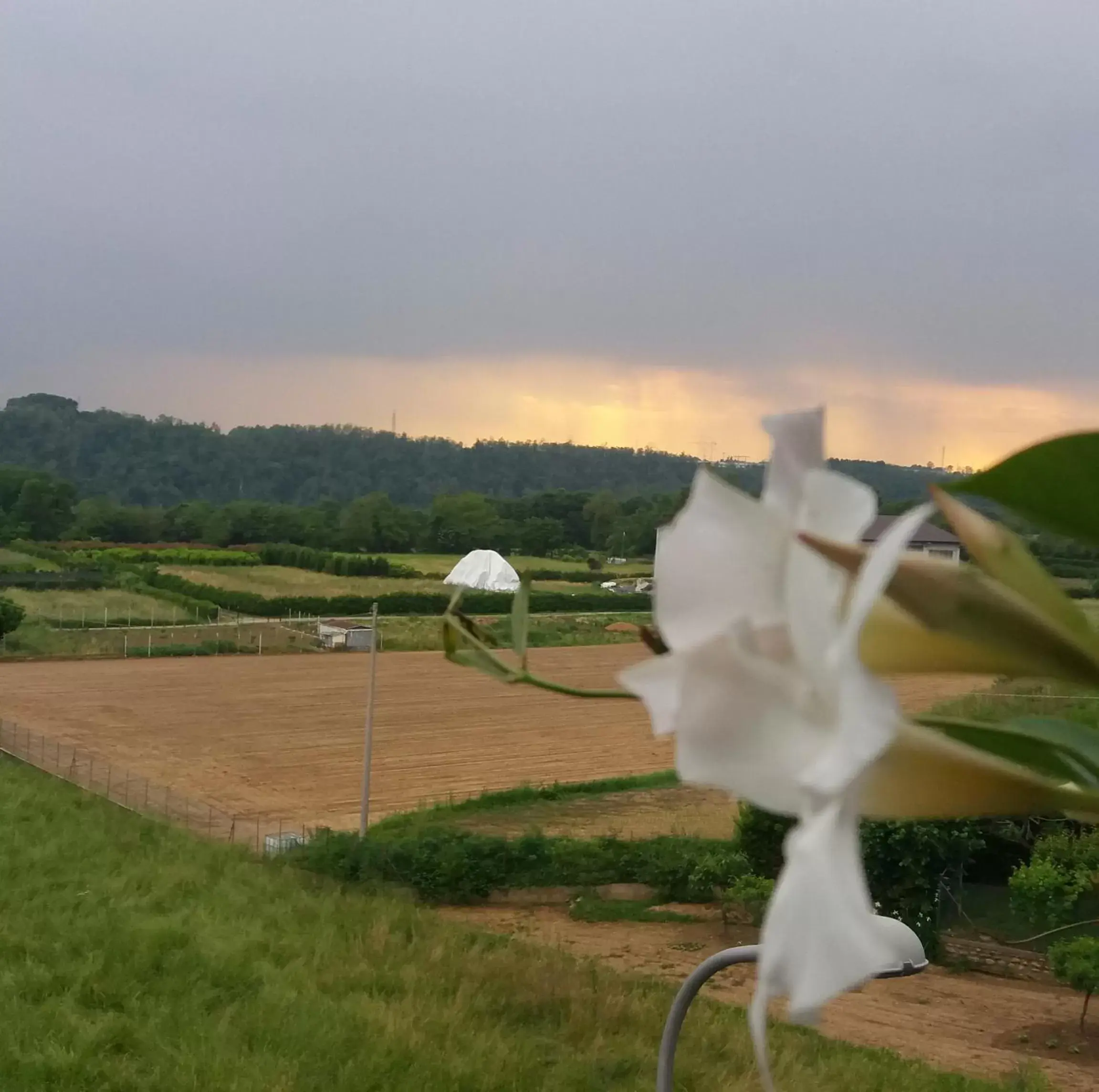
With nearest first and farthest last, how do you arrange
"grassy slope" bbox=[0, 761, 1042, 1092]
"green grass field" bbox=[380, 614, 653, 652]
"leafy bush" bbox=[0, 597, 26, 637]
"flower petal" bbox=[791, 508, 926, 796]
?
1. "flower petal" bbox=[791, 508, 926, 796]
2. "grassy slope" bbox=[0, 761, 1042, 1092]
3. "leafy bush" bbox=[0, 597, 26, 637]
4. "green grass field" bbox=[380, 614, 653, 652]

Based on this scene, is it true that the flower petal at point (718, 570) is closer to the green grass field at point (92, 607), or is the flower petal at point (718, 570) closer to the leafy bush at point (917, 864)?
the leafy bush at point (917, 864)

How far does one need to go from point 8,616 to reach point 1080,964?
2509 cm

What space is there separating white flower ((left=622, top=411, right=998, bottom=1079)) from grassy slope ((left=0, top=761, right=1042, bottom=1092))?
4.21 m

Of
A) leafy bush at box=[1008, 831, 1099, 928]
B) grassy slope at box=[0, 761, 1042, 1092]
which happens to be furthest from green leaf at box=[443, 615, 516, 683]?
leafy bush at box=[1008, 831, 1099, 928]

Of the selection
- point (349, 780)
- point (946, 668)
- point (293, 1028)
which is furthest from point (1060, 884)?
point (349, 780)

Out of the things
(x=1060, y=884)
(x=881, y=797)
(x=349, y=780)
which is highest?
(x=881, y=797)

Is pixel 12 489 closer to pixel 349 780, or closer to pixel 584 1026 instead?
pixel 349 780

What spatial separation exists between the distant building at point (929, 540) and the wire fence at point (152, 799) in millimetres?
12783

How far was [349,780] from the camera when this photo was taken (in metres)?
20.9

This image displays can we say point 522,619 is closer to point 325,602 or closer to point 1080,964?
point 1080,964

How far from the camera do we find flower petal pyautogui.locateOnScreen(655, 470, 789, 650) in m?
0.28

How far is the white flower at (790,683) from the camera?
226 mm

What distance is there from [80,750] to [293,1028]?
17.9 m

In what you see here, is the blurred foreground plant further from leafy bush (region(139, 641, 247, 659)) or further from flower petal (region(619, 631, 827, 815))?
leafy bush (region(139, 641, 247, 659))
